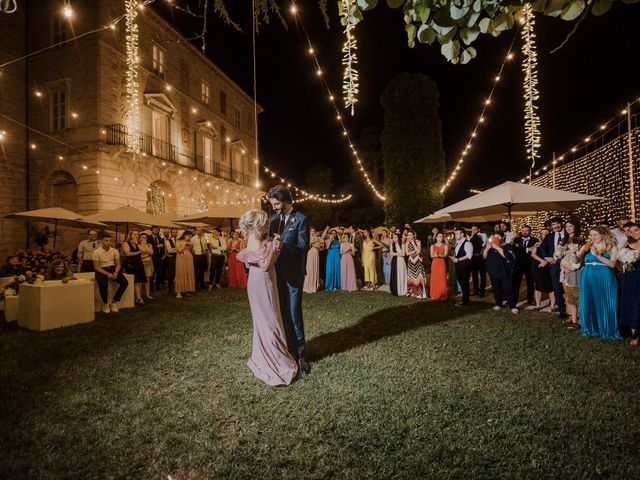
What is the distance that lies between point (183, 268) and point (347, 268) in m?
4.52

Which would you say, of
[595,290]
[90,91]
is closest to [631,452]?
[595,290]

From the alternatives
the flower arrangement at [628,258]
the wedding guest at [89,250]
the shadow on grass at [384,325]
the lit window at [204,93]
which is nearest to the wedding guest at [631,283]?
the flower arrangement at [628,258]

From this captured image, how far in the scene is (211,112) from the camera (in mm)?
24562

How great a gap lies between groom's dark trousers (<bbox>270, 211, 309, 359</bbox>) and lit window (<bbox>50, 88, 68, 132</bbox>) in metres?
17.2

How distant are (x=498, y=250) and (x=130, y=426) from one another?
651 centimetres

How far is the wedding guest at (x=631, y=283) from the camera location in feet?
15.5

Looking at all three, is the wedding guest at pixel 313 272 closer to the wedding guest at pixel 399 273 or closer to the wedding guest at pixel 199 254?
the wedding guest at pixel 399 273

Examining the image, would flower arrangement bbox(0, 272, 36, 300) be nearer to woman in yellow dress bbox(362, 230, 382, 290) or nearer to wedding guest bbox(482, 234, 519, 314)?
woman in yellow dress bbox(362, 230, 382, 290)

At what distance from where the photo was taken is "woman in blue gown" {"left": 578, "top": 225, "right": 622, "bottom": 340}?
16.4ft

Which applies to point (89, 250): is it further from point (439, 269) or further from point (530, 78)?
point (530, 78)

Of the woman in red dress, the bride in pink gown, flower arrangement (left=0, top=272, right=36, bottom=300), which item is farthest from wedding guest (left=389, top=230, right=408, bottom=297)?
flower arrangement (left=0, top=272, right=36, bottom=300)

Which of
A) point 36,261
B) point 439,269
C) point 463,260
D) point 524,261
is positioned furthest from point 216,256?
Answer: point 524,261

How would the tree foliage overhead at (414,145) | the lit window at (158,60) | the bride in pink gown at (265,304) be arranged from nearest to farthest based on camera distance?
the bride in pink gown at (265,304) → the lit window at (158,60) → the tree foliage overhead at (414,145)

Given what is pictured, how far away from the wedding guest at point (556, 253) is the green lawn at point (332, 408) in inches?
47.8
